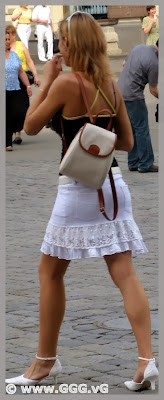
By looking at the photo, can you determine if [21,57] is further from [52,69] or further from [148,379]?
[148,379]

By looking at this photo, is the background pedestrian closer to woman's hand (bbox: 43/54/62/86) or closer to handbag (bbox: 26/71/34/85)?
handbag (bbox: 26/71/34/85)

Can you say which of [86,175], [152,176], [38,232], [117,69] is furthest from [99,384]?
[117,69]

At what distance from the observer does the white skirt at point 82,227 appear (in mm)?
5406

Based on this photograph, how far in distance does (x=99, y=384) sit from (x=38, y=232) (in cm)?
488

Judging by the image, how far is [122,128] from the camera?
5.62 metres

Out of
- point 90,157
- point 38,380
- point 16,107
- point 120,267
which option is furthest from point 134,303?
point 16,107

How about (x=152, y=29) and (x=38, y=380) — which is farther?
A: (x=152, y=29)

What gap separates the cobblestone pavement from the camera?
5945 millimetres

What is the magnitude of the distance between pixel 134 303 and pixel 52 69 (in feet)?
3.70

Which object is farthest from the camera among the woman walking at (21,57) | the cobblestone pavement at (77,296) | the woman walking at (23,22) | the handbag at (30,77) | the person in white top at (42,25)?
the person in white top at (42,25)

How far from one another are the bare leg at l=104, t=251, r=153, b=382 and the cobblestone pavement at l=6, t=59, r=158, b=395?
0.67ft

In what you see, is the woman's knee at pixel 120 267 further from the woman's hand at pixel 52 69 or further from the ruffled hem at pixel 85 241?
→ the woman's hand at pixel 52 69

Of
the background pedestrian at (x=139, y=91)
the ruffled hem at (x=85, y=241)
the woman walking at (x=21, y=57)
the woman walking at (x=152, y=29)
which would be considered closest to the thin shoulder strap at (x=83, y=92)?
the ruffled hem at (x=85, y=241)

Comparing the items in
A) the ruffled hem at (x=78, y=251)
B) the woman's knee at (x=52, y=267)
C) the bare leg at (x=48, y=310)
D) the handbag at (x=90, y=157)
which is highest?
the handbag at (x=90, y=157)
